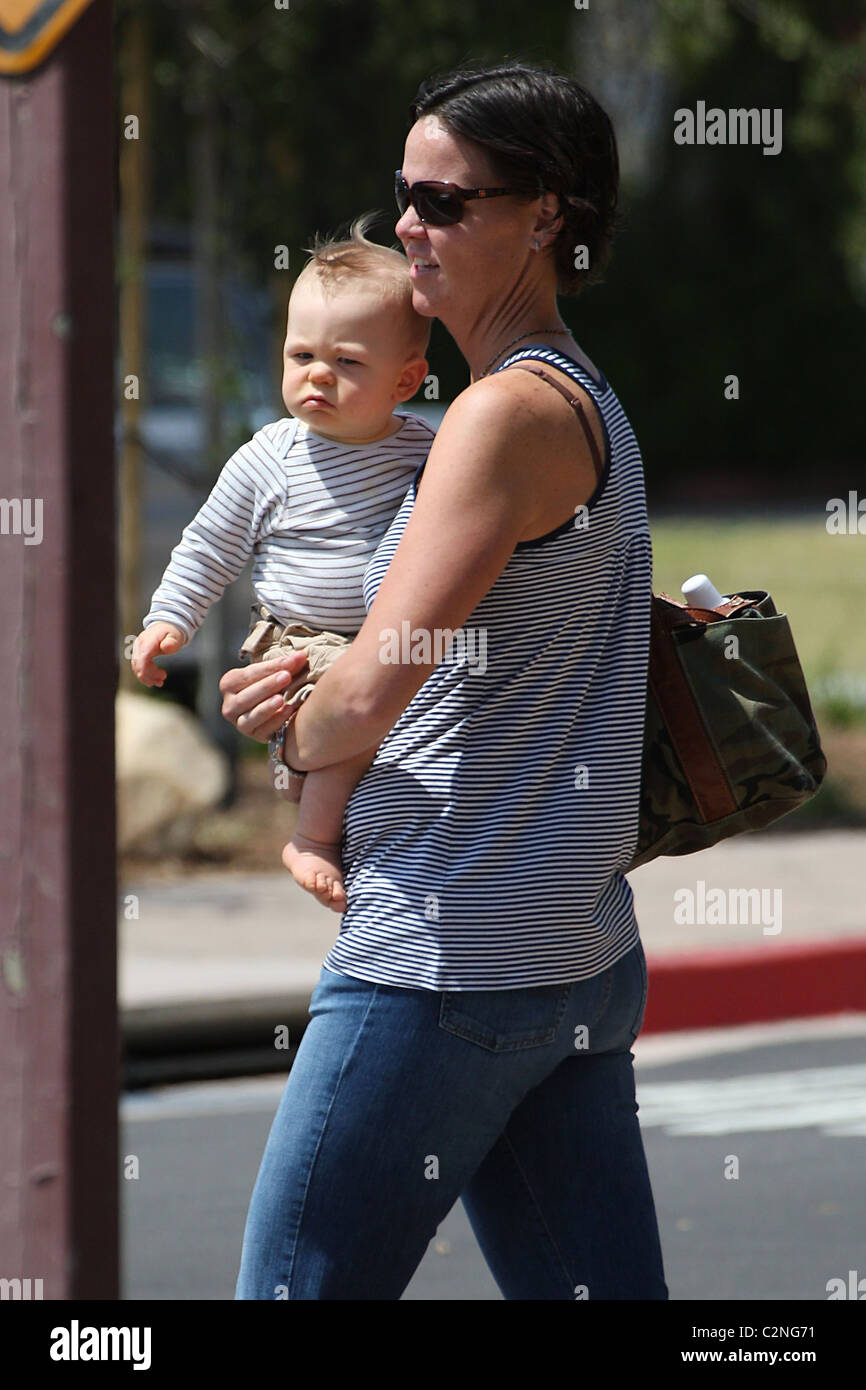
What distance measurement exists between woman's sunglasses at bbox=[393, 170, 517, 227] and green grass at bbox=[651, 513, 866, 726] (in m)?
8.14

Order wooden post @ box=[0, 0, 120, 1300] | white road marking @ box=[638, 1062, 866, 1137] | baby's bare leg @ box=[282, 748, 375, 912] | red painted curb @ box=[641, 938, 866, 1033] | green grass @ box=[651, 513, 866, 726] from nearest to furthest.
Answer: wooden post @ box=[0, 0, 120, 1300] → baby's bare leg @ box=[282, 748, 375, 912] → white road marking @ box=[638, 1062, 866, 1137] → red painted curb @ box=[641, 938, 866, 1033] → green grass @ box=[651, 513, 866, 726]

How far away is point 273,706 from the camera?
2.16 meters

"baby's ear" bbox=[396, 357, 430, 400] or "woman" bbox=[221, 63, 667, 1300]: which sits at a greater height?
"baby's ear" bbox=[396, 357, 430, 400]

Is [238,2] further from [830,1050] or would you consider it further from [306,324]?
[306,324]

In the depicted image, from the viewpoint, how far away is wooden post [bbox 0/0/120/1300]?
1.95 meters

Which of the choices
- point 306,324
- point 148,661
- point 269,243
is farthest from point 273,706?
point 269,243

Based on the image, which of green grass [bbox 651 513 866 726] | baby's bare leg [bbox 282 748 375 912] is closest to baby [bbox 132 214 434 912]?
baby's bare leg [bbox 282 748 375 912]

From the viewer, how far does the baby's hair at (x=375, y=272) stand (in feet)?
7.26

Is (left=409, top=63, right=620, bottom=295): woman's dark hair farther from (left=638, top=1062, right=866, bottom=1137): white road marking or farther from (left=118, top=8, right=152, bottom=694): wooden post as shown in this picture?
(left=118, top=8, right=152, bottom=694): wooden post

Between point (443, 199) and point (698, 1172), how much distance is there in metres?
3.58

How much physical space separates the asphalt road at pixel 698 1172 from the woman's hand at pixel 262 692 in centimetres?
247

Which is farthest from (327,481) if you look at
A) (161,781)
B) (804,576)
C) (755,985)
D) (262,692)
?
(804,576)

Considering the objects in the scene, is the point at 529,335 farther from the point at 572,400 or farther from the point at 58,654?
the point at 58,654
